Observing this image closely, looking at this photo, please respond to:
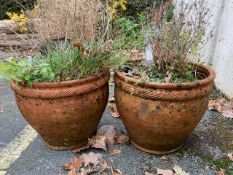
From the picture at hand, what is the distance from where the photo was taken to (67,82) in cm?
242

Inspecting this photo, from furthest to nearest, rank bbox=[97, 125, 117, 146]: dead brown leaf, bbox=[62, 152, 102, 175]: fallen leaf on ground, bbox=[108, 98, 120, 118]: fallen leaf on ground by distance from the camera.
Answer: bbox=[108, 98, 120, 118]: fallen leaf on ground → bbox=[97, 125, 117, 146]: dead brown leaf → bbox=[62, 152, 102, 175]: fallen leaf on ground

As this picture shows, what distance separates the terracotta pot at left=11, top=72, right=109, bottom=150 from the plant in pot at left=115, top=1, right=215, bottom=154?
0.21 meters

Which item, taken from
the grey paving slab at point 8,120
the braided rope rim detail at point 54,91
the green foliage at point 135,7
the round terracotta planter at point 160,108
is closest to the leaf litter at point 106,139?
the round terracotta planter at point 160,108

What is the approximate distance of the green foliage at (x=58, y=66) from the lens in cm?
241

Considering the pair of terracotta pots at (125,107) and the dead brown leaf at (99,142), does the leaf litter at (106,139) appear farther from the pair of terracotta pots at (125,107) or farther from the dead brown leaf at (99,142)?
the pair of terracotta pots at (125,107)

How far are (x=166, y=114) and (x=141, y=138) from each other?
383mm

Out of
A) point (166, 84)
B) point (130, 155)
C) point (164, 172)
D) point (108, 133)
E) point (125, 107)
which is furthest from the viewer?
point (108, 133)

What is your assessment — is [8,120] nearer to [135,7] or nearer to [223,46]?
[223,46]

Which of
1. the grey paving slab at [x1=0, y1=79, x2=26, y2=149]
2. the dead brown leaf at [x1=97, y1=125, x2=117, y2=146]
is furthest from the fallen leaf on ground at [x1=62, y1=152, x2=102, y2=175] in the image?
the grey paving slab at [x1=0, y1=79, x2=26, y2=149]

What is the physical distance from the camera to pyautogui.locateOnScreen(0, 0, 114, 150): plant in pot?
242 cm

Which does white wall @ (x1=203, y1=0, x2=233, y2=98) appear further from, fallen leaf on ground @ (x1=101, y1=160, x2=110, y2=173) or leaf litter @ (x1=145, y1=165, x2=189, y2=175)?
fallen leaf on ground @ (x1=101, y1=160, x2=110, y2=173)

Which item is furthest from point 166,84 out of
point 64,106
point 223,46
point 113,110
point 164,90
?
point 223,46

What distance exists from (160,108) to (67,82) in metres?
0.75

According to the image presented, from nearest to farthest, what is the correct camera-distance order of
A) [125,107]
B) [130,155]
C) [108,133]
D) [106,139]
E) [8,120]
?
[125,107]
[130,155]
[106,139]
[108,133]
[8,120]
